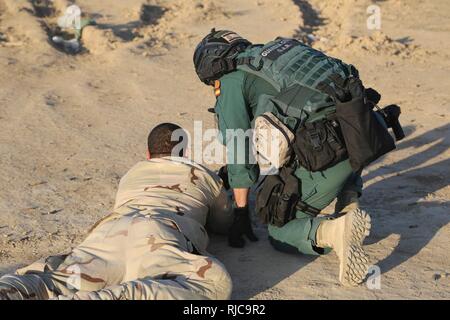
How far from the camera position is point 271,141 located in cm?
418

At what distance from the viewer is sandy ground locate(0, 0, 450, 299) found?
14.3 ft

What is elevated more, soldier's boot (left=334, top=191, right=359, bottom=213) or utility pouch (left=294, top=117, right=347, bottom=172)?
utility pouch (left=294, top=117, right=347, bottom=172)

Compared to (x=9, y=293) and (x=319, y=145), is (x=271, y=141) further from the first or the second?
(x=9, y=293)

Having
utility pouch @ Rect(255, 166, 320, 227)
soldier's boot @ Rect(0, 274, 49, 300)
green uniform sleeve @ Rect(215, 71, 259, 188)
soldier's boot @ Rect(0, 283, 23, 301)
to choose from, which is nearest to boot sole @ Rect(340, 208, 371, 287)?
utility pouch @ Rect(255, 166, 320, 227)

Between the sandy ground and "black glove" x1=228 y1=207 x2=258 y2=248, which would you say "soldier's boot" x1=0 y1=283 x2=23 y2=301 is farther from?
"black glove" x1=228 y1=207 x2=258 y2=248

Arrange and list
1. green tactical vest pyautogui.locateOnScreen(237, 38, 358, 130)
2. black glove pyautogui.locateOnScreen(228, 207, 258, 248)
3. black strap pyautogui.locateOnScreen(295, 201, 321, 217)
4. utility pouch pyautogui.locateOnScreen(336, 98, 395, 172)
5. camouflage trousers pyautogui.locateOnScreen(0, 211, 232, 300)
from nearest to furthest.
Answer: camouflage trousers pyautogui.locateOnScreen(0, 211, 232, 300) → utility pouch pyautogui.locateOnScreen(336, 98, 395, 172) → green tactical vest pyautogui.locateOnScreen(237, 38, 358, 130) → black strap pyautogui.locateOnScreen(295, 201, 321, 217) → black glove pyautogui.locateOnScreen(228, 207, 258, 248)

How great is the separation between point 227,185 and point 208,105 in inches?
111

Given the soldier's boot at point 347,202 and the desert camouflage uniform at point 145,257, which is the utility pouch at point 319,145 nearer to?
the soldier's boot at point 347,202

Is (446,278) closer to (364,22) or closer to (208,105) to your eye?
(208,105)

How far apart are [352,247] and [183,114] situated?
377 cm

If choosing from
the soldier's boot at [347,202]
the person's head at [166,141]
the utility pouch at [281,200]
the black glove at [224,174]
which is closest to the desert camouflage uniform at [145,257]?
the person's head at [166,141]

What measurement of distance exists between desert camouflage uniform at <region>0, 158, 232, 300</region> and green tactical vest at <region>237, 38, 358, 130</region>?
613 millimetres
